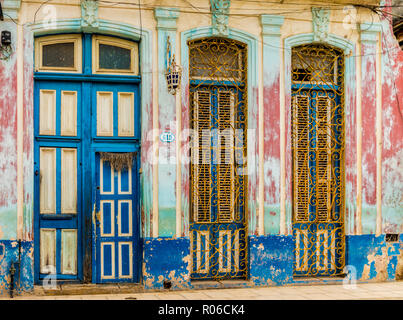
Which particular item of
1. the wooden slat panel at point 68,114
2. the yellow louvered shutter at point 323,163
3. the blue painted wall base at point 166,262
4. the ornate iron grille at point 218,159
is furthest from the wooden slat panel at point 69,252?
the yellow louvered shutter at point 323,163

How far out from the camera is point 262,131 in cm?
946

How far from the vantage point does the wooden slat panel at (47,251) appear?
346 inches

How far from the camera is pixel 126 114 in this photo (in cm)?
916

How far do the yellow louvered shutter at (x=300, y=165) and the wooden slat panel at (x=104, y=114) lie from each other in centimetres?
300

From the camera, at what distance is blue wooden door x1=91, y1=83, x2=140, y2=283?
901 centimetres

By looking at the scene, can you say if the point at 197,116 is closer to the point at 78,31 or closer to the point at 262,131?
the point at 262,131

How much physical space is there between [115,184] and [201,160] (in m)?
1.40

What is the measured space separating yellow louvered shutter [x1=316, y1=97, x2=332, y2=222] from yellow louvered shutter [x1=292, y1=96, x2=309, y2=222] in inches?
7.9

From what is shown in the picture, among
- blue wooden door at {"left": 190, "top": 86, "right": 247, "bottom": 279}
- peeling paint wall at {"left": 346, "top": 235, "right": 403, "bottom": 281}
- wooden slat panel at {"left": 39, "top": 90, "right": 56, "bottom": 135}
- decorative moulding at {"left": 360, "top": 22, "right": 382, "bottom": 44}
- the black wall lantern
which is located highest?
decorative moulding at {"left": 360, "top": 22, "right": 382, "bottom": 44}

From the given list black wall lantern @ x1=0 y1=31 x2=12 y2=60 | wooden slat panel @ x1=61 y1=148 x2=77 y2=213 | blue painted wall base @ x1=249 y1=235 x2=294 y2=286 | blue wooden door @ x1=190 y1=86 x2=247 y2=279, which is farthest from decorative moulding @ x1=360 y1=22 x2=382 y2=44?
black wall lantern @ x1=0 y1=31 x2=12 y2=60

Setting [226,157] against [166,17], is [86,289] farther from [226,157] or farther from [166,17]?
[166,17]

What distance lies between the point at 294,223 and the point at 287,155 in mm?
1134

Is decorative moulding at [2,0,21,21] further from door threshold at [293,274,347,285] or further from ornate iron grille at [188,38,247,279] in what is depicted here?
door threshold at [293,274,347,285]
